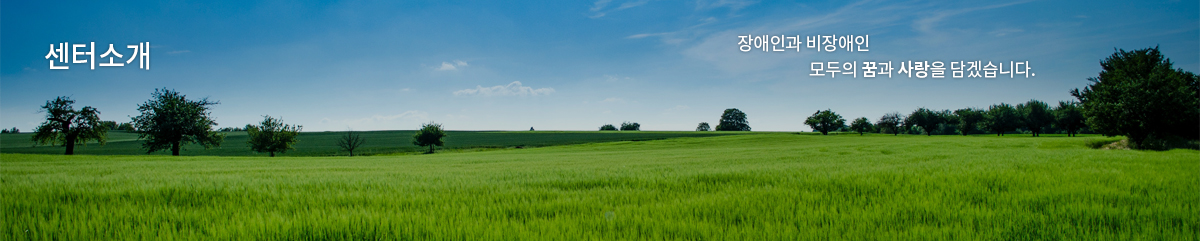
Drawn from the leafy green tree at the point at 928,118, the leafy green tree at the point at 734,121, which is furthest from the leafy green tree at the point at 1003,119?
the leafy green tree at the point at 734,121

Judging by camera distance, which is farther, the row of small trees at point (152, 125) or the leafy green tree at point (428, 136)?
the leafy green tree at point (428, 136)

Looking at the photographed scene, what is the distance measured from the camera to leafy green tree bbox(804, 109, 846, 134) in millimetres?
108750

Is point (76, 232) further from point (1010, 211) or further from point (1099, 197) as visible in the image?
point (1099, 197)

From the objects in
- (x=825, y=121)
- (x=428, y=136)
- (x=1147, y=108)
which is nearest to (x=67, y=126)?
(x=428, y=136)

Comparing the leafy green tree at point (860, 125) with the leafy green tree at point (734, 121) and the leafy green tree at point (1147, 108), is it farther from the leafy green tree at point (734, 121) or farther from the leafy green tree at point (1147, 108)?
the leafy green tree at point (1147, 108)

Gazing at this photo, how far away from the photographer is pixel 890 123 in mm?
128125

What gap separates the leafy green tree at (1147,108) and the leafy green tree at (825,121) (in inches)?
3189

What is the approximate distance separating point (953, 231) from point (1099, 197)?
3027 millimetres

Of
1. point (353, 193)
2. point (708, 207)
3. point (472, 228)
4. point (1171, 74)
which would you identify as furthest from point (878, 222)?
point (1171, 74)

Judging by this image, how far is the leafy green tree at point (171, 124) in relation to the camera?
46.5m

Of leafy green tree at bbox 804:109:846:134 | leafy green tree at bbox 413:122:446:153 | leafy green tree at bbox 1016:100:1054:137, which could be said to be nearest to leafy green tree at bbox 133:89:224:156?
leafy green tree at bbox 413:122:446:153

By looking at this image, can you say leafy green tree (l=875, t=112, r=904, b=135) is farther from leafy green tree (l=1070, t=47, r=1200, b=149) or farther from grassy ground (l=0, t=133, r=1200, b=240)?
grassy ground (l=0, t=133, r=1200, b=240)

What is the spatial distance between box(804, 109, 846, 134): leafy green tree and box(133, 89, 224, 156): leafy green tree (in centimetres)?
11296

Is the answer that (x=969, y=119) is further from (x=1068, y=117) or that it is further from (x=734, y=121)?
(x=734, y=121)
